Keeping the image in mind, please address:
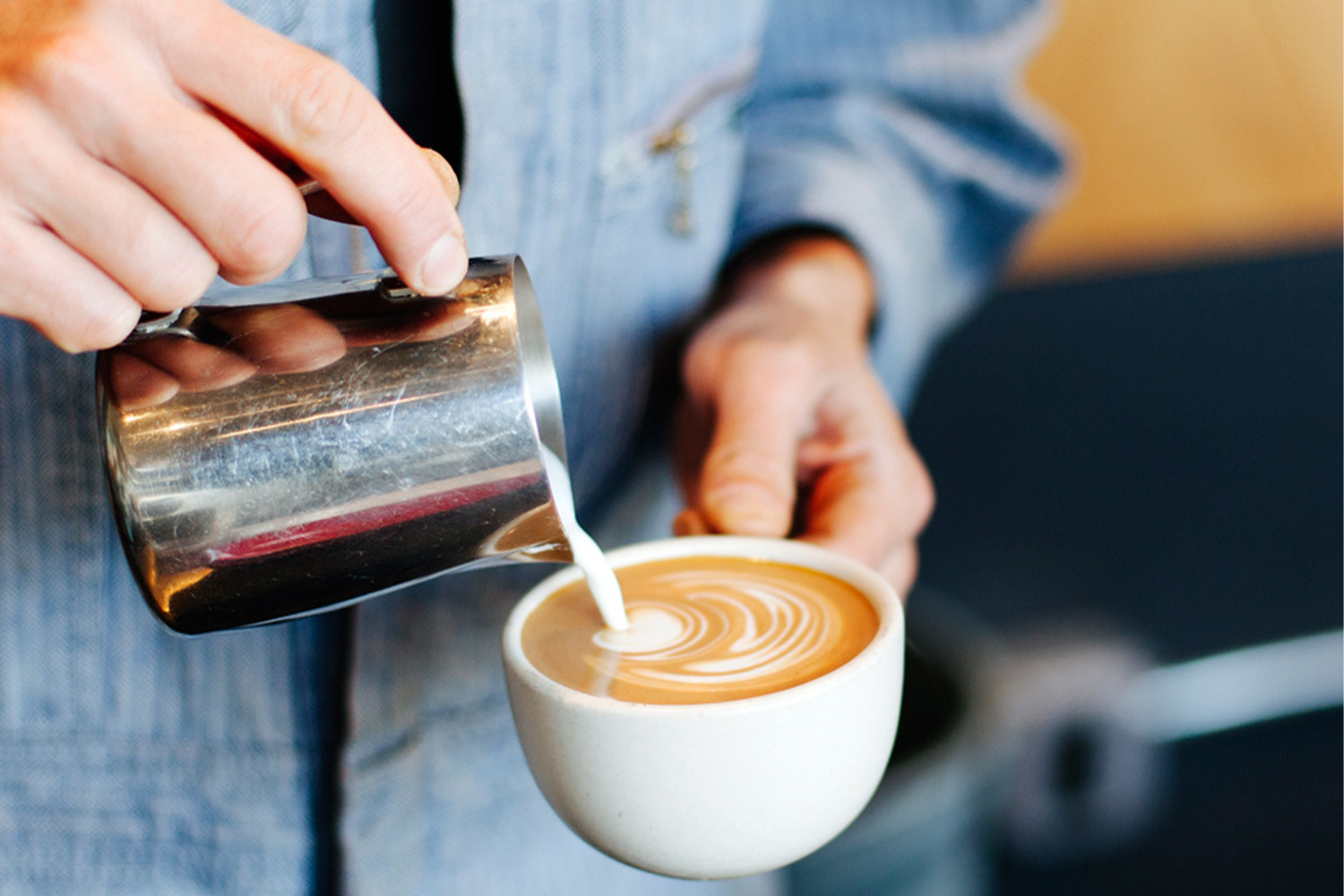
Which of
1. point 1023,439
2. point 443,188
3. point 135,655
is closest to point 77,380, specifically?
point 135,655

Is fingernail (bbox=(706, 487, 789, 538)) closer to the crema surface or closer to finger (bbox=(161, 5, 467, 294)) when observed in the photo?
the crema surface

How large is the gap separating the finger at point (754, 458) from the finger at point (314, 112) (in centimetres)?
26

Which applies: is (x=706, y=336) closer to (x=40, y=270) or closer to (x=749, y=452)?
(x=749, y=452)

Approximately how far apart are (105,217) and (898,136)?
70 centimetres

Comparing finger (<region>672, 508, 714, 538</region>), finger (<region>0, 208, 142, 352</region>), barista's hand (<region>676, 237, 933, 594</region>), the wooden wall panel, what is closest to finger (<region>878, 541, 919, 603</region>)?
barista's hand (<region>676, 237, 933, 594</region>)

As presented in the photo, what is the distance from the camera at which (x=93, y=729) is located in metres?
0.65

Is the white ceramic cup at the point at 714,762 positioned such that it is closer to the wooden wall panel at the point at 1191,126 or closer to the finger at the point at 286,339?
the finger at the point at 286,339

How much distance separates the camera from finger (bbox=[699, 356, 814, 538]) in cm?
62

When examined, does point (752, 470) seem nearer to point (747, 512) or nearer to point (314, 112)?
point (747, 512)

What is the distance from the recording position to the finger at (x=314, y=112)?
1.24 feet

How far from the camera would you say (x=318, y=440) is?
45cm

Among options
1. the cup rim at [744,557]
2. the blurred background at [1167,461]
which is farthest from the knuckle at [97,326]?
the blurred background at [1167,461]

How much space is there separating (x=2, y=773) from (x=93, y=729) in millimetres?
56

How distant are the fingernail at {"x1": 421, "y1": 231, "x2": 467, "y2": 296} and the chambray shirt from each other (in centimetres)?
18
